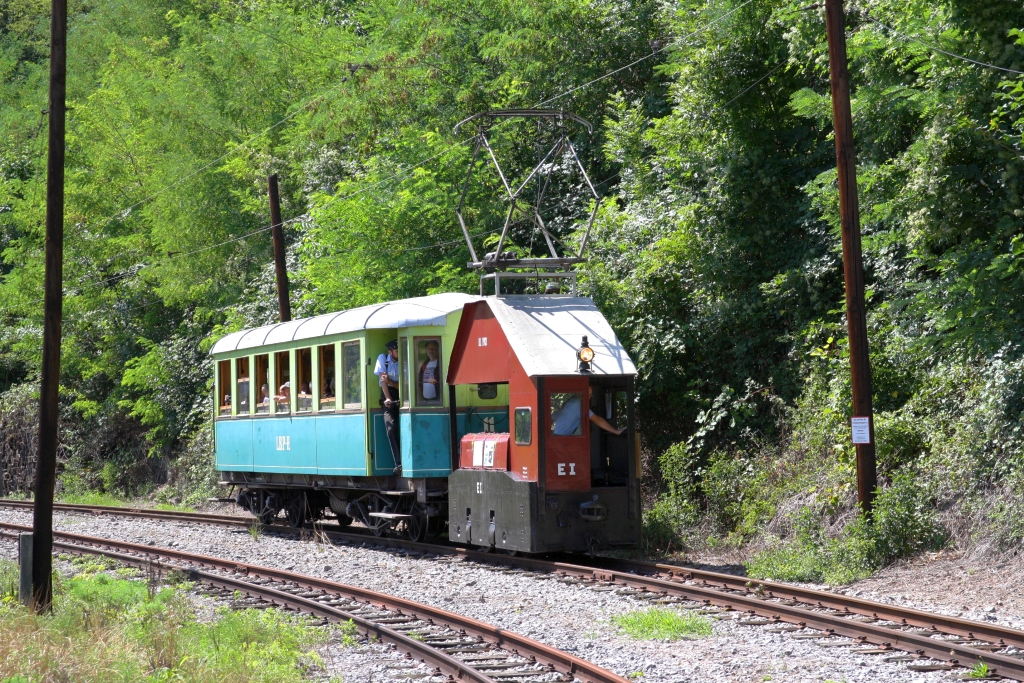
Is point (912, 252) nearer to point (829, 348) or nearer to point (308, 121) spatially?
point (829, 348)

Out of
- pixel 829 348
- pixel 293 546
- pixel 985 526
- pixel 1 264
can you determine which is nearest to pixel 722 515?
pixel 829 348

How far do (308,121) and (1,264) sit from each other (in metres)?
20.8

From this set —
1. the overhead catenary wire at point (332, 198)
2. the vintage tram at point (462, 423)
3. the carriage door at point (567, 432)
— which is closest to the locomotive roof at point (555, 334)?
the vintage tram at point (462, 423)

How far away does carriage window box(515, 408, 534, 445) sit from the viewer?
13688 mm

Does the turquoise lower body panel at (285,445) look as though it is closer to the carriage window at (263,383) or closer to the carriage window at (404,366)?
the carriage window at (263,383)

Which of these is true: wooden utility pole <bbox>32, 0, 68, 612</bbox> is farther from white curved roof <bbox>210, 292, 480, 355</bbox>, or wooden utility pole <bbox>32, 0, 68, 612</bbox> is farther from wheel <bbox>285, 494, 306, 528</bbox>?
wheel <bbox>285, 494, 306, 528</bbox>

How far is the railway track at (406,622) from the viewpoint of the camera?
8211mm

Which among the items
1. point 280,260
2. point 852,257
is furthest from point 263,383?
point 852,257

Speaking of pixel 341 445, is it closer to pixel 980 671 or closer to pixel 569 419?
pixel 569 419

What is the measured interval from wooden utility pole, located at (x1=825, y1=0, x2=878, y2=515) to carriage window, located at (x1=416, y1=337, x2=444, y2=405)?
5.64 meters

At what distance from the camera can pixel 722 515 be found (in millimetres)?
16172

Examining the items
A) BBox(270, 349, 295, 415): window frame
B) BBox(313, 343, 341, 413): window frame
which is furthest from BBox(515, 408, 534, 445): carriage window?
BBox(270, 349, 295, 415): window frame

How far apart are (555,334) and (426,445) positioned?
2626mm

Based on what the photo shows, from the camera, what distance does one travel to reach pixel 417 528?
54.2 ft
